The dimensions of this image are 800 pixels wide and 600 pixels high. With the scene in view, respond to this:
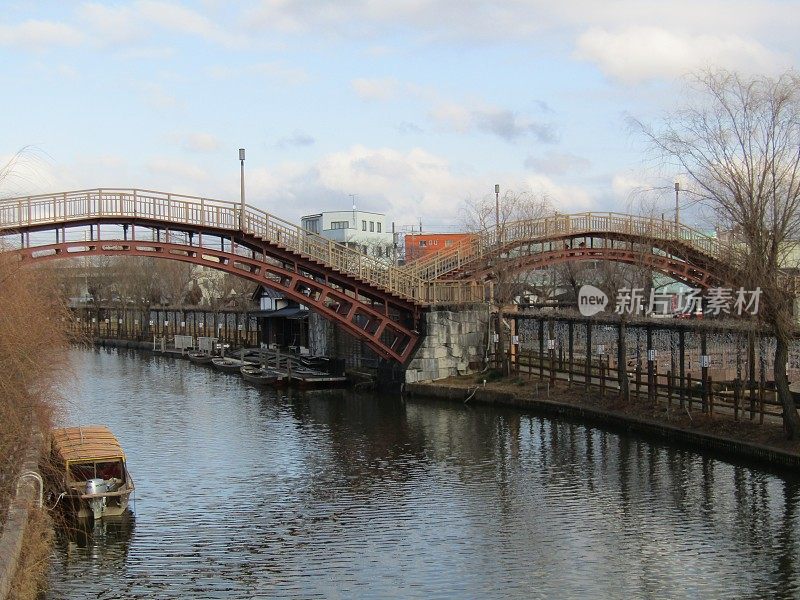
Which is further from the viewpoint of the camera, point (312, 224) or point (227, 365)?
point (312, 224)

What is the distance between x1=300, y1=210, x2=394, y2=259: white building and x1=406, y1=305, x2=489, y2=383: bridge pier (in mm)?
60830

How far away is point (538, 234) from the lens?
1785 inches

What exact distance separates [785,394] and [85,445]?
705 inches

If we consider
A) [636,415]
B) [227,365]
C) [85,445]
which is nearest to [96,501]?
[85,445]

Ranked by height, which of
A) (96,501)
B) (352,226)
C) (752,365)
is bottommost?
(96,501)

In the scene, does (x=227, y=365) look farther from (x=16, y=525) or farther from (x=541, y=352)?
(x=16, y=525)

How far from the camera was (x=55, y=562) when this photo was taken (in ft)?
58.2

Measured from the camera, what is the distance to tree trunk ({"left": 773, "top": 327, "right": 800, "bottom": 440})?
80.7ft

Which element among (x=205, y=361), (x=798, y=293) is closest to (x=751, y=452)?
(x=798, y=293)

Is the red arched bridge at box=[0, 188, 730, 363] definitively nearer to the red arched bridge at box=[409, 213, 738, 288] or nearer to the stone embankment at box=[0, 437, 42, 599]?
the red arched bridge at box=[409, 213, 738, 288]

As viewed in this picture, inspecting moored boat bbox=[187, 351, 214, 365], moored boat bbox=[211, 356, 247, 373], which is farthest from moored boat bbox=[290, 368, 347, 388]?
moored boat bbox=[187, 351, 214, 365]

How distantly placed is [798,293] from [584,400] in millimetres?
10001

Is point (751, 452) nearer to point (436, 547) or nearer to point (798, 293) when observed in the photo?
point (798, 293)

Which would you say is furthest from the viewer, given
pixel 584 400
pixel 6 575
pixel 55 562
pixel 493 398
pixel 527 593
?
pixel 493 398
